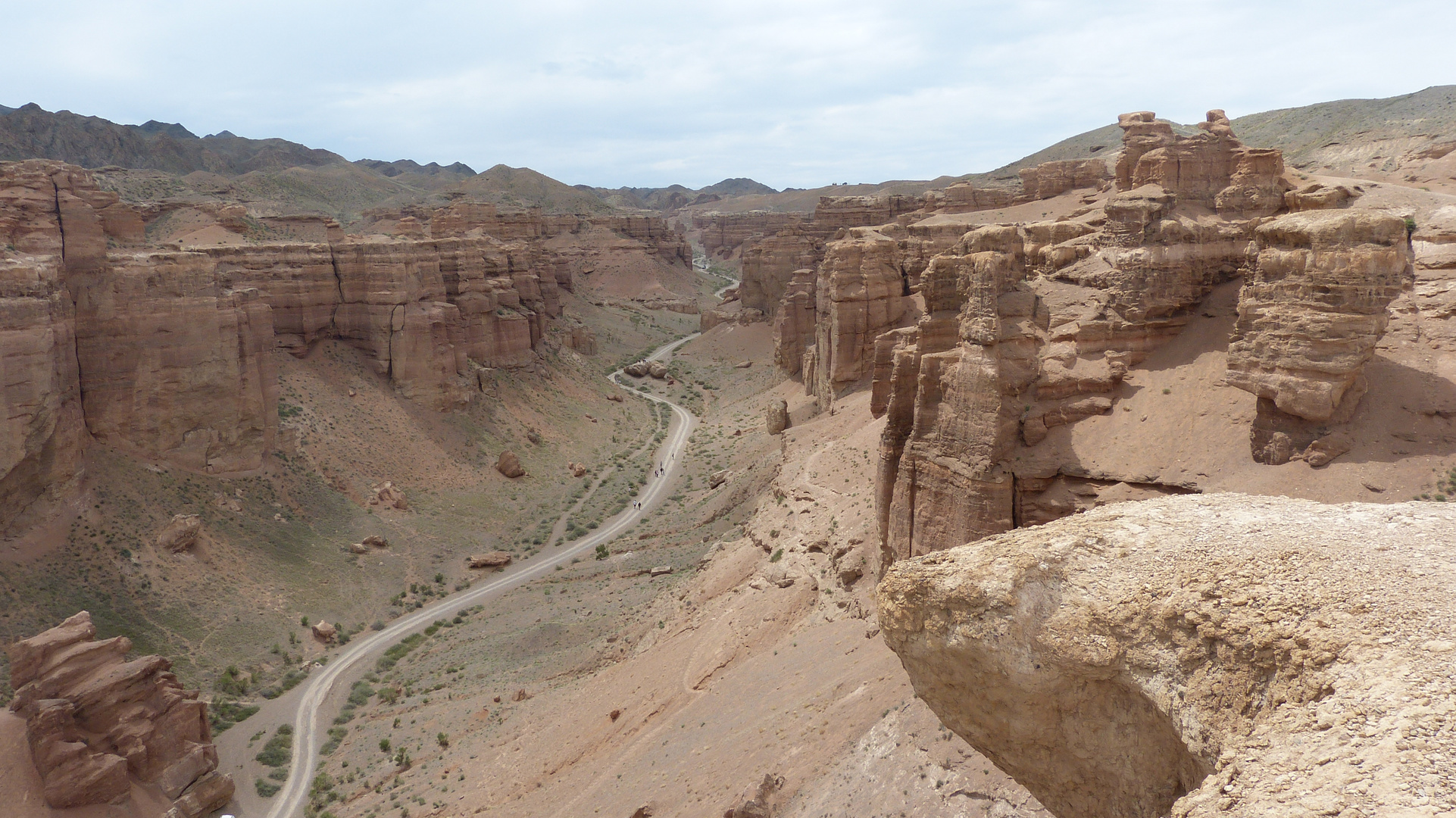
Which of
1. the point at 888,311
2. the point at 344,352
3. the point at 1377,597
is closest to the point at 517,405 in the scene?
the point at 344,352

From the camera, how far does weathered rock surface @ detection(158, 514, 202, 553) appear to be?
1419 inches

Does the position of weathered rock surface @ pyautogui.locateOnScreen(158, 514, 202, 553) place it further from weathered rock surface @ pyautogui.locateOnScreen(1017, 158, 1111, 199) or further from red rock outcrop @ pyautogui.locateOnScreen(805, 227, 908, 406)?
weathered rock surface @ pyautogui.locateOnScreen(1017, 158, 1111, 199)

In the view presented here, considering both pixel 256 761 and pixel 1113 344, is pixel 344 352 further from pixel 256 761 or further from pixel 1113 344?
pixel 1113 344

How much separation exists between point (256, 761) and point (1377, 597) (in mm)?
32246

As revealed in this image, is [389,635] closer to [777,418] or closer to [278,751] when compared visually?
[278,751]

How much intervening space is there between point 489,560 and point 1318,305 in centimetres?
3799

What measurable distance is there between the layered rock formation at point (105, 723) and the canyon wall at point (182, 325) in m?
10.4

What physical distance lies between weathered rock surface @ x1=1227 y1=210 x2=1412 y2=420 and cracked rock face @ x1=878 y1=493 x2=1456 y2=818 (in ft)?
34.0

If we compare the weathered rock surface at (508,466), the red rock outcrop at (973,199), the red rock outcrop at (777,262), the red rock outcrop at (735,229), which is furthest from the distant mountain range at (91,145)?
the red rock outcrop at (973,199)

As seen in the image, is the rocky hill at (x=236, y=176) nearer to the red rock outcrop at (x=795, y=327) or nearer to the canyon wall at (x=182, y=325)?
the canyon wall at (x=182, y=325)

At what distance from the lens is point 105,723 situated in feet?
82.2

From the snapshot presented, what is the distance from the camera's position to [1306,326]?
17.2 metres

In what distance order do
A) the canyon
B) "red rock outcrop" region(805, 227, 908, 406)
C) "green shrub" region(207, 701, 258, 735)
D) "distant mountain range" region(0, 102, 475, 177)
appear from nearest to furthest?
the canyon → "green shrub" region(207, 701, 258, 735) → "red rock outcrop" region(805, 227, 908, 406) → "distant mountain range" region(0, 102, 475, 177)

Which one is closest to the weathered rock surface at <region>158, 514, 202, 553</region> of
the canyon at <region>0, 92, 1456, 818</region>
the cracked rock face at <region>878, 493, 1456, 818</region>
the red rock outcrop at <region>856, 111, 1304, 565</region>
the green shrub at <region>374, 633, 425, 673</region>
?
the canyon at <region>0, 92, 1456, 818</region>
